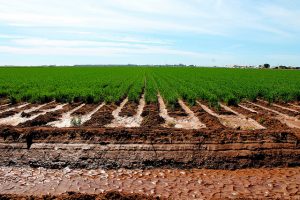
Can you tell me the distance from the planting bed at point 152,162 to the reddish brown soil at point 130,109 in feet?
11.8

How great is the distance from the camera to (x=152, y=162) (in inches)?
336

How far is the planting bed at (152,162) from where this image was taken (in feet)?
22.9

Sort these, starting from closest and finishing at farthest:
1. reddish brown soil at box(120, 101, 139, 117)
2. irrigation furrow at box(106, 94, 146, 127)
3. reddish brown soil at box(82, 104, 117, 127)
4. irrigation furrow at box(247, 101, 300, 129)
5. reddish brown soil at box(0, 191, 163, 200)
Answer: reddish brown soil at box(0, 191, 163, 200), reddish brown soil at box(82, 104, 117, 127), irrigation furrow at box(106, 94, 146, 127), irrigation furrow at box(247, 101, 300, 129), reddish brown soil at box(120, 101, 139, 117)

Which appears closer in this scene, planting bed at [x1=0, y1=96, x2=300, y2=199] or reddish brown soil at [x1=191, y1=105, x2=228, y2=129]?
planting bed at [x1=0, y1=96, x2=300, y2=199]

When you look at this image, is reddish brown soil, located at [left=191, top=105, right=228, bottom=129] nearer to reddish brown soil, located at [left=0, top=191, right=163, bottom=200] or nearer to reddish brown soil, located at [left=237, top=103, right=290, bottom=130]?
reddish brown soil, located at [left=237, top=103, right=290, bottom=130]

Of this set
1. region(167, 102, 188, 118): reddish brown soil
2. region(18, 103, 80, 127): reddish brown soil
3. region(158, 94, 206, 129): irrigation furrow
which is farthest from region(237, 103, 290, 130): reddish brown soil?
region(18, 103, 80, 127): reddish brown soil

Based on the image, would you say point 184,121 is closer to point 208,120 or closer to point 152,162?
point 208,120

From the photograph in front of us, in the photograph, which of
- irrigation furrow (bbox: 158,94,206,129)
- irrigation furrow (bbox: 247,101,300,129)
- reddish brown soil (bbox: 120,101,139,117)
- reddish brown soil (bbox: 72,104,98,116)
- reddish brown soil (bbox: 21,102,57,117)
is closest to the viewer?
irrigation furrow (bbox: 158,94,206,129)

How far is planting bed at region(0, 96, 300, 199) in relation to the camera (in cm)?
698

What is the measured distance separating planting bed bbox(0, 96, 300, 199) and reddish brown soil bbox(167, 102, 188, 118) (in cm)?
363

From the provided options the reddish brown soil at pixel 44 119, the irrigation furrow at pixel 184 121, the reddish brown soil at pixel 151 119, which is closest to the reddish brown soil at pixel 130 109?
the reddish brown soil at pixel 151 119

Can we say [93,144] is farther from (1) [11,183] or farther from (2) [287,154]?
(2) [287,154]

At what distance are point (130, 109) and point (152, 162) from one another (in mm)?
6373

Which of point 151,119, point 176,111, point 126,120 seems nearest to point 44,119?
point 126,120
